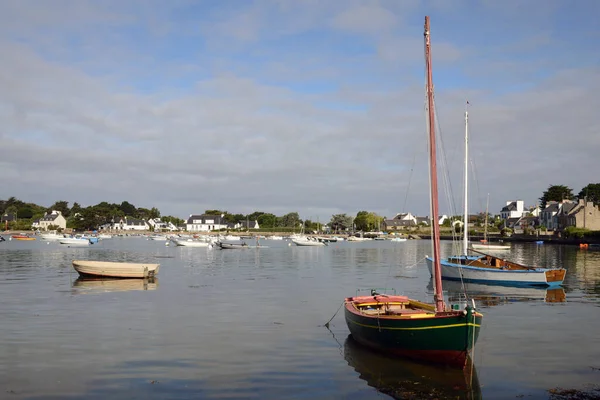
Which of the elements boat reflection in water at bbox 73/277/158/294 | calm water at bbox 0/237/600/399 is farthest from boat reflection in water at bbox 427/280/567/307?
boat reflection in water at bbox 73/277/158/294

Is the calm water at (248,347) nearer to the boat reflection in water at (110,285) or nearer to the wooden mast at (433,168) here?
the boat reflection in water at (110,285)

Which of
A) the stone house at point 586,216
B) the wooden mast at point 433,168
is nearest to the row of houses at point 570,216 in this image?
the stone house at point 586,216

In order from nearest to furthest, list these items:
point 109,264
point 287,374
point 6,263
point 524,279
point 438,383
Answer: point 438,383 < point 287,374 < point 524,279 < point 109,264 < point 6,263

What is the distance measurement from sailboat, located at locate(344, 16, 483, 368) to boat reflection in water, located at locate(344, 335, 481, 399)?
43 cm

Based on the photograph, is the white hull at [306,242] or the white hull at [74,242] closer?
the white hull at [74,242]

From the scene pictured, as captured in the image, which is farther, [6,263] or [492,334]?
[6,263]

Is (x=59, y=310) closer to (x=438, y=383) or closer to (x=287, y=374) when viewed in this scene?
(x=287, y=374)

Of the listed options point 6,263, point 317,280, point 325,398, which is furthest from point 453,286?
point 6,263

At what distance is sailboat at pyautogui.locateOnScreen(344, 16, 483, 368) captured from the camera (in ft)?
62.7

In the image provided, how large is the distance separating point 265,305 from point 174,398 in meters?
19.4

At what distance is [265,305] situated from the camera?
119 feet

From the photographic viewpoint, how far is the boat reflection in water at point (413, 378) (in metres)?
17.4

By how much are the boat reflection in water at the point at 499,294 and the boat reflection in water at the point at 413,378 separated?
1692cm

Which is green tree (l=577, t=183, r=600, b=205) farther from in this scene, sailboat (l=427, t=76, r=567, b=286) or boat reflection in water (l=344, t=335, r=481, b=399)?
boat reflection in water (l=344, t=335, r=481, b=399)
